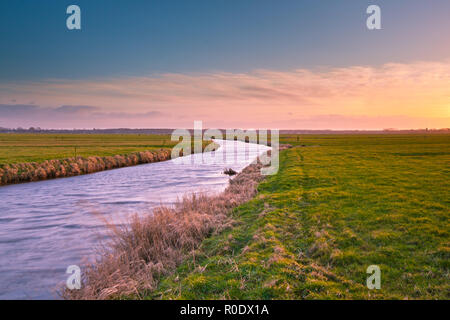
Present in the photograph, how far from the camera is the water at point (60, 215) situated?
10.9 m

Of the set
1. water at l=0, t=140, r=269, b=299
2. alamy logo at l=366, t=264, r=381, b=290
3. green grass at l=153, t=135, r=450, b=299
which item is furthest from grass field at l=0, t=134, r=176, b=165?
alamy logo at l=366, t=264, r=381, b=290

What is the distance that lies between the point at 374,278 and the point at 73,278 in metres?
9.37

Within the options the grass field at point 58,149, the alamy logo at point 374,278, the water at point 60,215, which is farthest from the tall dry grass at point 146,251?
the grass field at point 58,149

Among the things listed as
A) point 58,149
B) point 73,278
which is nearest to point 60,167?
point 58,149

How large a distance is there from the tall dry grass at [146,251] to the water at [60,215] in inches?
66.8

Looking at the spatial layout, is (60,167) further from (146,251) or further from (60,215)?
(146,251)

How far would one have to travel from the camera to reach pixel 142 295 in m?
7.65

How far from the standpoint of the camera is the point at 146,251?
10.7 meters

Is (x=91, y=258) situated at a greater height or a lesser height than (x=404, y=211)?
lesser

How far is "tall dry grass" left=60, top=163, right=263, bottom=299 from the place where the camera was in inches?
314

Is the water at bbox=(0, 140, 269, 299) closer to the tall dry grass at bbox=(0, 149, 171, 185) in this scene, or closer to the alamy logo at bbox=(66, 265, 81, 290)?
the alamy logo at bbox=(66, 265, 81, 290)
